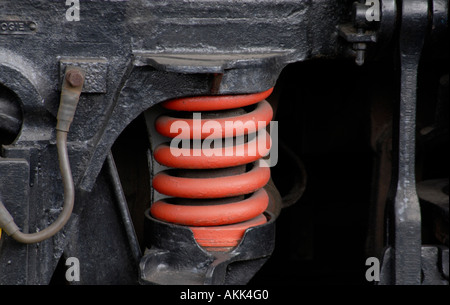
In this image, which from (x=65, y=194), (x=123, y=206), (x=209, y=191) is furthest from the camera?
(x=123, y=206)

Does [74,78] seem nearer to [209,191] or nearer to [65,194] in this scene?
[65,194]

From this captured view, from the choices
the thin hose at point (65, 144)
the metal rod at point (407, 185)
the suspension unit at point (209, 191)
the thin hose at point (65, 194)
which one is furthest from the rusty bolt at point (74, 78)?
the metal rod at point (407, 185)

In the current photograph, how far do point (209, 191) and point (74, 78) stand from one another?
1.44 ft

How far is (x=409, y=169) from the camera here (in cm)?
185

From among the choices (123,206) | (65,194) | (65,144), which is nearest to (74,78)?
(65,144)

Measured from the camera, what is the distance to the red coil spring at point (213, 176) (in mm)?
1803

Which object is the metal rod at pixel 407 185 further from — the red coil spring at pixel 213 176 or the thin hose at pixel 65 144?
the thin hose at pixel 65 144

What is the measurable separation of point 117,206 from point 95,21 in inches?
20.1

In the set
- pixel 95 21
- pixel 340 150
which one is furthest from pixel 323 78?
pixel 95 21

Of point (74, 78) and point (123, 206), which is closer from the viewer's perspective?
point (74, 78)

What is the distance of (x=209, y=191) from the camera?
6.07 ft

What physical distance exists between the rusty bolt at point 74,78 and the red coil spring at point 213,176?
0.23 meters

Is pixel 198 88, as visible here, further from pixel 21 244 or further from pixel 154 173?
pixel 21 244

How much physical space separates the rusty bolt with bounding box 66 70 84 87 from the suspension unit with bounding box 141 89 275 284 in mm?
226
